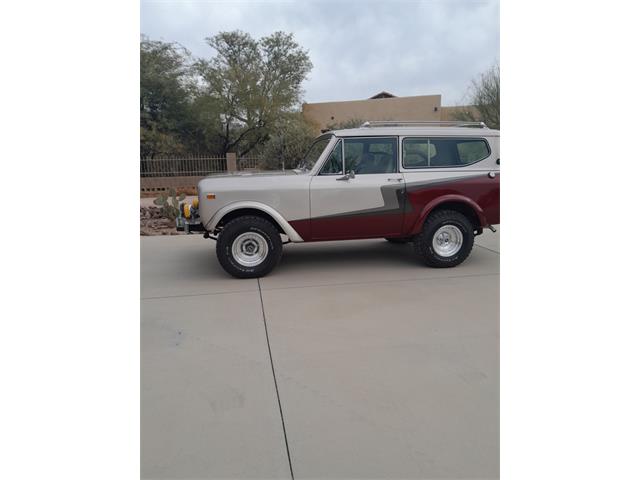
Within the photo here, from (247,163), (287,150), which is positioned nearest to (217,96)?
(247,163)

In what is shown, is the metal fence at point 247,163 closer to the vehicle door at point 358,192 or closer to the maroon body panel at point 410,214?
the vehicle door at point 358,192

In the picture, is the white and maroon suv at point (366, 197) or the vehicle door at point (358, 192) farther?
the vehicle door at point (358, 192)

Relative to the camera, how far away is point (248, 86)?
22.5 m

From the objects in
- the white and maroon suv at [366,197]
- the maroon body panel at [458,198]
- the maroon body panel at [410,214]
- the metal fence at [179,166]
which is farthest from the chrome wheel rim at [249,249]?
the metal fence at [179,166]

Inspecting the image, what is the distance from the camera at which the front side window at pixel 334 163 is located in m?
5.47

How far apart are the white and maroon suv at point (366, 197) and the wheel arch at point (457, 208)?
13mm

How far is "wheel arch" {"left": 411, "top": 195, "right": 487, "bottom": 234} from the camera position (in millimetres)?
5637

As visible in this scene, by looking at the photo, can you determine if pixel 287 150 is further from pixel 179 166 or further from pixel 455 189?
pixel 455 189

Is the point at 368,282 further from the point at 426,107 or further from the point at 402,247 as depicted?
the point at 426,107

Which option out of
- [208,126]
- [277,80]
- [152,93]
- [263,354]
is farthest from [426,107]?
[263,354]

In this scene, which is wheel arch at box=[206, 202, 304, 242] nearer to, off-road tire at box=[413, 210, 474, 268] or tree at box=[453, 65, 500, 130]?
off-road tire at box=[413, 210, 474, 268]

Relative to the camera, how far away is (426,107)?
26.6 m

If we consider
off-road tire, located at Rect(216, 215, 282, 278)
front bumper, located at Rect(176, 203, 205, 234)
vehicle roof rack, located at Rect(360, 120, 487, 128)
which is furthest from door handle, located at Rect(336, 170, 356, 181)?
front bumper, located at Rect(176, 203, 205, 234)

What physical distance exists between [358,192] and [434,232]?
44.9 inches
